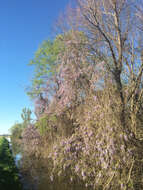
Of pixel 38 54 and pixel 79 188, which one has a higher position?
pixel 38 54

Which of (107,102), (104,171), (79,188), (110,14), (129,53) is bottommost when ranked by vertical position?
(79,188)

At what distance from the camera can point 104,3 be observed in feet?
25.8

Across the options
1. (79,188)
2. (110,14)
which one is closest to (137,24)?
(110,14)

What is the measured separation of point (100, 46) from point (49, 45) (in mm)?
13381


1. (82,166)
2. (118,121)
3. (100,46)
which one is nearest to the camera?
(118,121)

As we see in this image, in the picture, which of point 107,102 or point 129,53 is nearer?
point 107,102

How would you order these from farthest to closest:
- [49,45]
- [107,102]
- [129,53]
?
[49,45] → [129,53] → [107,102]

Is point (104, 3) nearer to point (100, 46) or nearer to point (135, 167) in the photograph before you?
point (100, 46)

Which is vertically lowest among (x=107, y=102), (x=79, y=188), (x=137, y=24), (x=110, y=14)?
(x=79, y=188)

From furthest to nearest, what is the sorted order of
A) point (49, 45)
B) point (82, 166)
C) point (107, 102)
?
1. point (49, 45)
2. point (82, 166)
3. point (107, 102)

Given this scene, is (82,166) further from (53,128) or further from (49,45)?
(49,45)

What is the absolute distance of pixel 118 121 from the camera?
4477mm

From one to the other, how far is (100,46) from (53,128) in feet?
16.2

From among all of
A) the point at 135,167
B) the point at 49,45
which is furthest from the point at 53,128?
the point at 49,45
